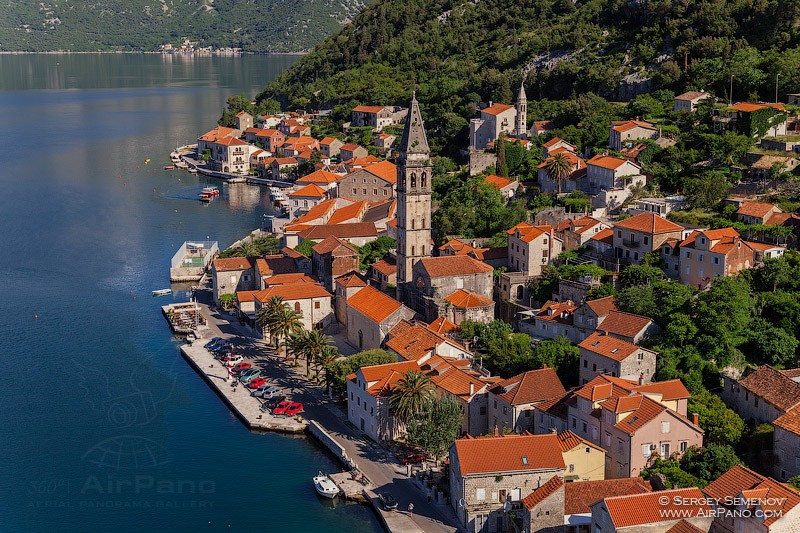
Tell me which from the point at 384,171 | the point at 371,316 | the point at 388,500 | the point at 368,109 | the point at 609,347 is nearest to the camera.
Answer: the point at 388,500

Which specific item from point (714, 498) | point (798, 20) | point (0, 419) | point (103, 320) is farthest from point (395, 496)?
point (798, 20)

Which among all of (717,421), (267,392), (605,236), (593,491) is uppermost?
Result: (605,236)

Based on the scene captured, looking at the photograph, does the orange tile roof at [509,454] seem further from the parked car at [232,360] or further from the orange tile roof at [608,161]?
the orange tile roof at [608,161]

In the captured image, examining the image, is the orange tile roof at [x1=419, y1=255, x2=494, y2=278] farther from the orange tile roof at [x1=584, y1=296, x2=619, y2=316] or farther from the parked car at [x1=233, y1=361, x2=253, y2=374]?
the parked car at [x1=233, y1=361, x2=253, y2=374]

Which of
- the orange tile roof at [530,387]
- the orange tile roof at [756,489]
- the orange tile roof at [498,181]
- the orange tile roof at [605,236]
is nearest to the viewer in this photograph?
the orange tile roof at [756,489]

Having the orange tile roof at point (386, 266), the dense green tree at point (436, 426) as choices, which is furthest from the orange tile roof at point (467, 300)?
the dense green tree at point (436, 426)

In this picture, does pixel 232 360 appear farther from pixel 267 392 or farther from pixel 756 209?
pixel 756 209

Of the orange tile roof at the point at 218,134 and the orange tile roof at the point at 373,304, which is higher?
the orange tile roof at the point at 218,134

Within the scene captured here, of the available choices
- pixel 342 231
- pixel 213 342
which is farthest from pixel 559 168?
pixel 213 342
